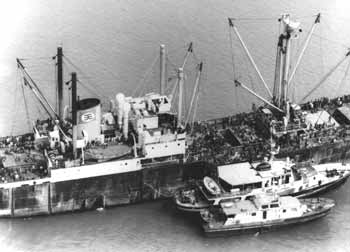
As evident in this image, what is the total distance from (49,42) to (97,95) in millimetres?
6666

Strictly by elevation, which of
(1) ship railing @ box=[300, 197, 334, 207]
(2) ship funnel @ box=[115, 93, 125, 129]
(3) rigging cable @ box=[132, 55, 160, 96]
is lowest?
(1) ship railing @ box=[300, 197, 334, 207]

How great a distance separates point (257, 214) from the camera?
36.5 meters

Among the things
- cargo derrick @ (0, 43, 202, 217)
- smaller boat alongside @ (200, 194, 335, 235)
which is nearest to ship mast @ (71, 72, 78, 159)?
cargo derrick @ (0, 43, 202, 217)

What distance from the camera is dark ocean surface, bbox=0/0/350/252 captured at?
36.5m

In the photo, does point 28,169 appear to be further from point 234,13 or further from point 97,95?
point 234,13

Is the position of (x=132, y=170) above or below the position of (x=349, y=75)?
below

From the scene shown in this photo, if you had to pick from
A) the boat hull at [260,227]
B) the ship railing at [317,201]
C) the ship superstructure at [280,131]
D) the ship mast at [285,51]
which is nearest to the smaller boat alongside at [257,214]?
A: the boat hull at [260,227]

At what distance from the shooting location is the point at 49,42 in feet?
166

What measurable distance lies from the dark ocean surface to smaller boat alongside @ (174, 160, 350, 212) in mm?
1157

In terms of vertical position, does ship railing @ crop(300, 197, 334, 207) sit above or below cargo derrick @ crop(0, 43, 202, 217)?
below

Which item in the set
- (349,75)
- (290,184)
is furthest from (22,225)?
(349,75)

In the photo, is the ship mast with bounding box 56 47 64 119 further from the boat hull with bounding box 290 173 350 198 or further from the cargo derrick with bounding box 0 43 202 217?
the boat hull with bounding box 290 173 350 198

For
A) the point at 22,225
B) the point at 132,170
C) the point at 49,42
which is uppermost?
the point at 49,42

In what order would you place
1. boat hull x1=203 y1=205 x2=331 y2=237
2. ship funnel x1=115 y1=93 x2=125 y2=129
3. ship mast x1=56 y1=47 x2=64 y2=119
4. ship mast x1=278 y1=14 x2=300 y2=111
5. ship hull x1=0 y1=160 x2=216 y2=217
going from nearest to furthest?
boat hull x1=203 y1=205 x2=331 y2=237 → ship hull x1=0 y1=160 x2=216 y2=217 → ship mast x1=56 y1=47 x2=64 y2=119 → ship funnel x1=115 y1=93 x2=125 y2=129 → ship mast x1=278 y1=14 x2=300 y2=111
